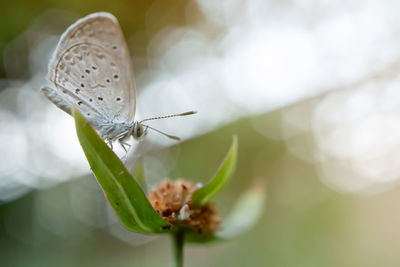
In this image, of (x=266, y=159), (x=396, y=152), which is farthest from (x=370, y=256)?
(x=266, y=159)

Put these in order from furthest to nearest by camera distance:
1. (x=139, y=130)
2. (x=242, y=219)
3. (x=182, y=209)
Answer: (x=242, y=219) < (x=139, y=130) < (x=182, y=209)

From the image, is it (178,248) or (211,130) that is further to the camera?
(211,130)

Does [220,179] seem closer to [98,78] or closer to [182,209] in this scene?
[182,209]

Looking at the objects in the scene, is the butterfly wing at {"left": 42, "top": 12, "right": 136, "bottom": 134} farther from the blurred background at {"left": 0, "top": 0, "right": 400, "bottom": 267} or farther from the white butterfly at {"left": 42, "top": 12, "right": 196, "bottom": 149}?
the blurred background at {"left": 0, "top": 0, "right": 400, "bottom": 267}

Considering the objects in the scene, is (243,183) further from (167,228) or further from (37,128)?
(167,228)

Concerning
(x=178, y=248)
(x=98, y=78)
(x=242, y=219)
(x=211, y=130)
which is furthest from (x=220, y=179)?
(x=211, y=130)

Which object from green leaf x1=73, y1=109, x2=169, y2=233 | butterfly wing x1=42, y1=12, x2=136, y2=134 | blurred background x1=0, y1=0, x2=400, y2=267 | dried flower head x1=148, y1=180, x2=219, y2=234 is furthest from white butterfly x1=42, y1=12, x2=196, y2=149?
blurred background x1=0, y1=0, x2=400, y2=267
